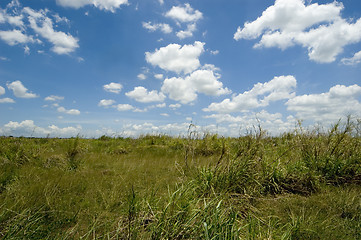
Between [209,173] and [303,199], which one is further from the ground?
[209,173]

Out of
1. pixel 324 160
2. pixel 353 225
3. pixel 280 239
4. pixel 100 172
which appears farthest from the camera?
pixel 100 172

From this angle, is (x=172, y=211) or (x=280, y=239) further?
(x=172, y=211)

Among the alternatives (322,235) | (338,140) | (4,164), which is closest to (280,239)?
(322,235)

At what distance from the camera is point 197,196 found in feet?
10.7

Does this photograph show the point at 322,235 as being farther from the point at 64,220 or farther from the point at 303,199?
the point at 64,220

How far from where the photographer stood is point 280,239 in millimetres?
2178

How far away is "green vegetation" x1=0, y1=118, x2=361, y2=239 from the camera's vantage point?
2197 millimetres

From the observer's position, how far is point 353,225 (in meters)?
2.79

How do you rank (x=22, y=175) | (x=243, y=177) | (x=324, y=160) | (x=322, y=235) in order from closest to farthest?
(x=322, y=235)
(x=243, y=177)
(x=22, y=175)
(x=324, y=160)

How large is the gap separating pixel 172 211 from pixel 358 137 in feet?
18.5

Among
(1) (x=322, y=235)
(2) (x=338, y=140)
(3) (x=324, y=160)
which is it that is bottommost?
(1) (x=322, y=235)

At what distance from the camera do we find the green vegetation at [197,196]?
2.20 m

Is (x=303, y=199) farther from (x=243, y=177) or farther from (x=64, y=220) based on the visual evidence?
(x=64, y=220)

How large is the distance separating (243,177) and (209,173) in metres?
0.59
